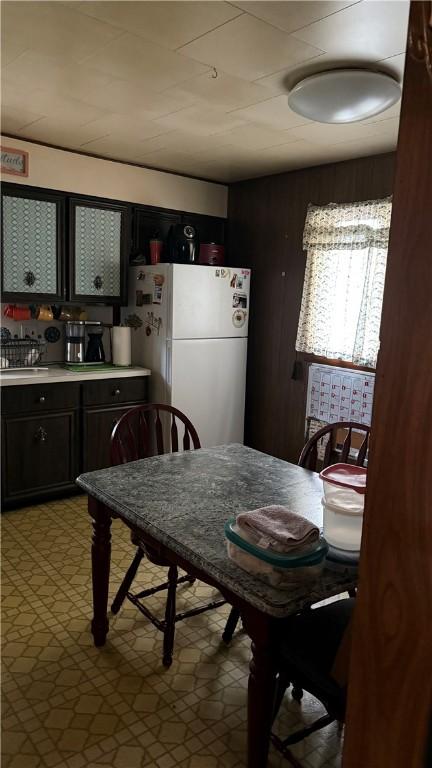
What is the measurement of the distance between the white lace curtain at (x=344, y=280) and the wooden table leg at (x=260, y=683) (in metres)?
2.40

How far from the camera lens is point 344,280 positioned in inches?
148

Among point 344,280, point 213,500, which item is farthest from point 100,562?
point 344,280

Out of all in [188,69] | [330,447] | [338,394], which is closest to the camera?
[188,69]

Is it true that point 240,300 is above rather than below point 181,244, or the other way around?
below

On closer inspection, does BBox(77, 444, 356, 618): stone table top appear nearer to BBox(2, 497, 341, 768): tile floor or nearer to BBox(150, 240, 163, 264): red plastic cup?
Result: BBox(2, 497, 341, 768): tile floor

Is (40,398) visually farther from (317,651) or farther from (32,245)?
(317,651)

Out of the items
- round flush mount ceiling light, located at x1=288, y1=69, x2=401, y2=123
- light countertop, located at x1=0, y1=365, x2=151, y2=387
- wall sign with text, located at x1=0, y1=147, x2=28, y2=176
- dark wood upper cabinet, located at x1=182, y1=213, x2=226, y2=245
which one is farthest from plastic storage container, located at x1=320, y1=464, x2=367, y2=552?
dark wood upper cabinet, located at x1=182, y1=213, x2=226, y2=245

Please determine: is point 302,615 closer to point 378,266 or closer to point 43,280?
point 378,266

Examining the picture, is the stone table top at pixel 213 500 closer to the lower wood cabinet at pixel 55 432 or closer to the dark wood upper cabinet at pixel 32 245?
the lower wood cabinet at pixel 55 432

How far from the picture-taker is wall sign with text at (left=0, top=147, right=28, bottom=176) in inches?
135

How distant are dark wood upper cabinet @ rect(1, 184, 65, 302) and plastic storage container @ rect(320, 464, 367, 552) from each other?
264 centimetres

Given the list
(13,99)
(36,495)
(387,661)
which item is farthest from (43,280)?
(387,661)

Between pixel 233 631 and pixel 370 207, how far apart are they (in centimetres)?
264

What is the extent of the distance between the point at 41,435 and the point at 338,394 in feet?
6.56
